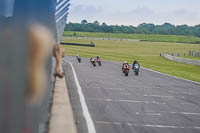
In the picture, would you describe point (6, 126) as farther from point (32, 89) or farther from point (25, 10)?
point (25, 10)

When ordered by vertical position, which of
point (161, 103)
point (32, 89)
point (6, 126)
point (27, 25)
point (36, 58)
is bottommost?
point (161, 103)

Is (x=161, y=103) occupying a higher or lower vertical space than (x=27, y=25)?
lower

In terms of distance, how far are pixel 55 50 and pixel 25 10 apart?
27 cm

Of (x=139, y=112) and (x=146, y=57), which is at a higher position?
(x=146, y=57)

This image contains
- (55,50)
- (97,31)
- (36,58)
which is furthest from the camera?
(97,31)

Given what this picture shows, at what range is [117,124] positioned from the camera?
11.2 metres

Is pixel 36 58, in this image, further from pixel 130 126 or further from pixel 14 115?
pixel 130 126

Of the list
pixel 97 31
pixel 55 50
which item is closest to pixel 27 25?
pixel 55 50

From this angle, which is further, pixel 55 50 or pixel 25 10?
pixel 55 50

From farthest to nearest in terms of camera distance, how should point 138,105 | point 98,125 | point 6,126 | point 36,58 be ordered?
point 138,105 → point 98,125 → point 36,58 → point 6,126

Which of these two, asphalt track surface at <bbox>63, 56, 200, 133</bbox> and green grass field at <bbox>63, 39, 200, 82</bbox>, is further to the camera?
green grass field at <bbox>63, 39, 200, 82</bbox>

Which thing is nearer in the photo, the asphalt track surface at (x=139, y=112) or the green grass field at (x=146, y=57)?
the asphalt track surface at (x=139, y=112)

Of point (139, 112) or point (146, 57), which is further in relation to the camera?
point (146, 57)

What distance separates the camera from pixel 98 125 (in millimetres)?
10898
